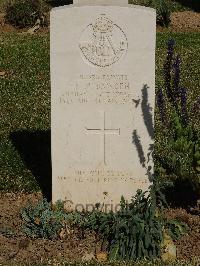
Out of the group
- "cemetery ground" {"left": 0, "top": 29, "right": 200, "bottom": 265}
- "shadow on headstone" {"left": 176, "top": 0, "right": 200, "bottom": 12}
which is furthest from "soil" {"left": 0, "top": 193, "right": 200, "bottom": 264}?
"shadow on headstone" {"left": 176, "top": 0, "right": 200, "bottom": 12}

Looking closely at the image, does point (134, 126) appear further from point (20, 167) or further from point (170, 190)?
point (20, 167)

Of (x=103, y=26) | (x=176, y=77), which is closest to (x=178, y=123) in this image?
(x=176, y=77)

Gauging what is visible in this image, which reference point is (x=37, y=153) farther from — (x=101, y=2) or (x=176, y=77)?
(x=176, y=77)

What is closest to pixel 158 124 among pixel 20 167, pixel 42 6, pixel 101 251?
pixel 20 167

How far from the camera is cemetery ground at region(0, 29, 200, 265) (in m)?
5.54

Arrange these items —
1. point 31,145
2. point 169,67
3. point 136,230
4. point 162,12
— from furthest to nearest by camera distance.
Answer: point 162,12
point 31,145
point 136,230
point 169,67

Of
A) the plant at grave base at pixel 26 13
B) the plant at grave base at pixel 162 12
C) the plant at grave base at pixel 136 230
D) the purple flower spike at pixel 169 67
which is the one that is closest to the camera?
the purple flower spike at pixel 169 67

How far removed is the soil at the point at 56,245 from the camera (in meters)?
5.41

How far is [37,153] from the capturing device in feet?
26.2

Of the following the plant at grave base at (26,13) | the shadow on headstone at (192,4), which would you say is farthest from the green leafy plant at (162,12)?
the plant at grave base at (26,13)

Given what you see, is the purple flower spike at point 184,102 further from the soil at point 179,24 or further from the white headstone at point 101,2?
the soil at point 179,24

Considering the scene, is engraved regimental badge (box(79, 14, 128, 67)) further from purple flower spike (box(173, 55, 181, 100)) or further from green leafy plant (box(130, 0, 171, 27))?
green leafy plant (box(130, 0, 171, 27))

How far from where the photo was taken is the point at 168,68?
4988 mm

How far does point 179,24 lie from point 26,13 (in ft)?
12.4
